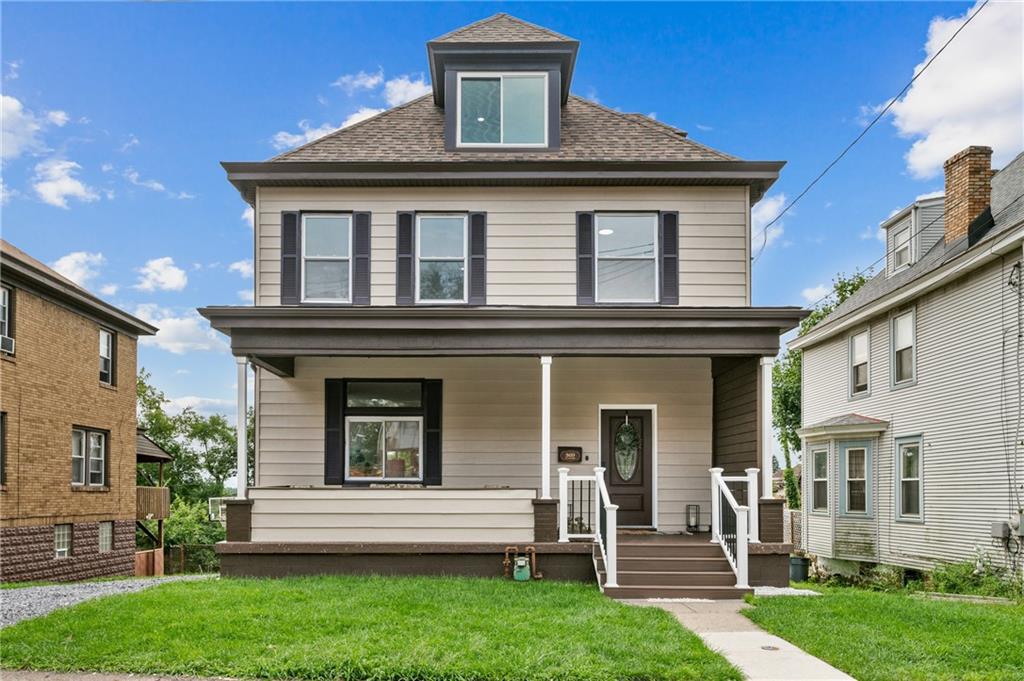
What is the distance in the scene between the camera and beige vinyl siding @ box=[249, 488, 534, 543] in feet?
38.7

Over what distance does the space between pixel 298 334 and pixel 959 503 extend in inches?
467

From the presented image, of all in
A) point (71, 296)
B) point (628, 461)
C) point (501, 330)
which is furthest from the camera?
point (71, 296)

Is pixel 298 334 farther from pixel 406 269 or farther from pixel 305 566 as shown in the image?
pixel 305 566

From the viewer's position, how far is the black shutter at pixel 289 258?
524 inches

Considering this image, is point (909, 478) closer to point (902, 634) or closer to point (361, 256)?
point (902, 634)

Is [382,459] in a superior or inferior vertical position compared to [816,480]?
superior

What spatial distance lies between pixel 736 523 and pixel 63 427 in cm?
1494

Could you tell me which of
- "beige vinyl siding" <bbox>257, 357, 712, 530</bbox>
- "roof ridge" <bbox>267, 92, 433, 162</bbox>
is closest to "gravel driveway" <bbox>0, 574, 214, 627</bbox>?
"beige vinyl siding" <bbox>257, 357, 712, 530</bbox>

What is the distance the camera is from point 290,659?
670cm

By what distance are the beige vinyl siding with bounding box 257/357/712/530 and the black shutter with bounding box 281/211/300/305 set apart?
1005mm

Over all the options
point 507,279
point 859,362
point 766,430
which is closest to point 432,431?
point 507,279

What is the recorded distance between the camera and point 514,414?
1369cm

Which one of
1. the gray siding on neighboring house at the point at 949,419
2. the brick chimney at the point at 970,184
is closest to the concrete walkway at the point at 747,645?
the gray siding on neighboring house at the point at 949,419

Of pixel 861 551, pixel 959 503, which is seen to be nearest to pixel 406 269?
pixel 959 503
